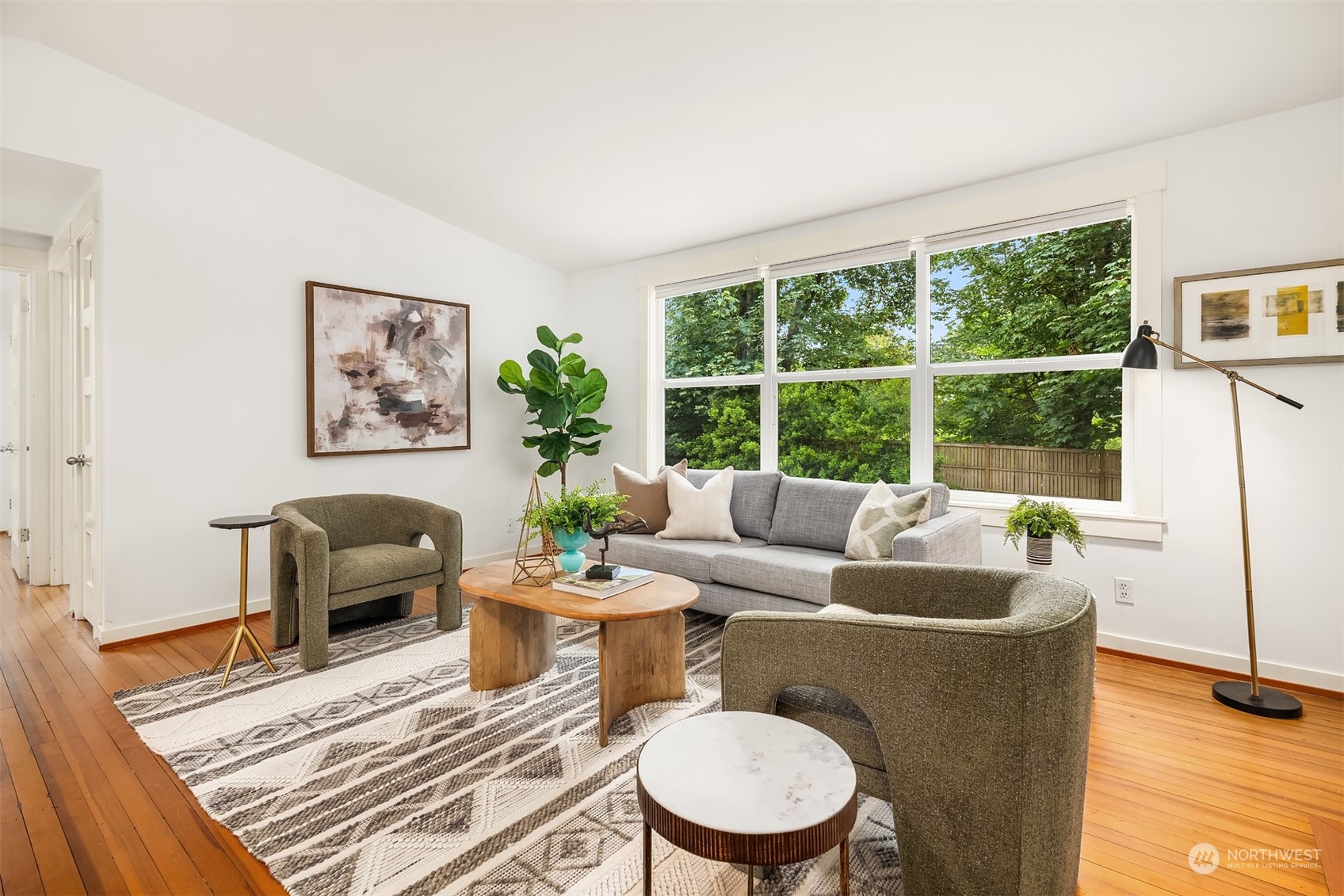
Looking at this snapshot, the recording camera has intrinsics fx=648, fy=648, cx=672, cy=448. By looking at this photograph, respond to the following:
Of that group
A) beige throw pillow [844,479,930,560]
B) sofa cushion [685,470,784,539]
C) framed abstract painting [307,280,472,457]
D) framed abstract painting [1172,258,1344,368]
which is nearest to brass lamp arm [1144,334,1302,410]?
framed abstract painting [1172,258,1344,368]

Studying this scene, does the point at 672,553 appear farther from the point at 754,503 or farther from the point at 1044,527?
the point at 1044,527

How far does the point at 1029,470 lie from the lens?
3.54 metres

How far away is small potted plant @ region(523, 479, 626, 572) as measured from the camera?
264 cm

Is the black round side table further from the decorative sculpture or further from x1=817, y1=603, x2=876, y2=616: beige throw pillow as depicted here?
x1=817, y1=603, x2=876, y2=616: beige throw pillow

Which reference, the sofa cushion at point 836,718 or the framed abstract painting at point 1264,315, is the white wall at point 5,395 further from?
the framed abstract painting at point 1264,315

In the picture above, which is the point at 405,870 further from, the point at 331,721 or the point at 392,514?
the point at 392,514

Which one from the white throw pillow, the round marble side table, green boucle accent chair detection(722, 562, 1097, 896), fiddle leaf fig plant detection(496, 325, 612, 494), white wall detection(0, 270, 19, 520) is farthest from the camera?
white wall detection(0, 270, 19, 520)

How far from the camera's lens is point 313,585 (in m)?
2.94

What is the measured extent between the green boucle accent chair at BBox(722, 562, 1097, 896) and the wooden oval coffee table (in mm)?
837

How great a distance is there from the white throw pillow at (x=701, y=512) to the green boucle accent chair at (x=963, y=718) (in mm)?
2186

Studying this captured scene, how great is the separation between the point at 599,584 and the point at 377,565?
1331mm

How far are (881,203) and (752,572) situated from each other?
236 cm

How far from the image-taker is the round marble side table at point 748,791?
3.60ft

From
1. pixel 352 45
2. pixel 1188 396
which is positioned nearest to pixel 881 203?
pixel 1188 396
